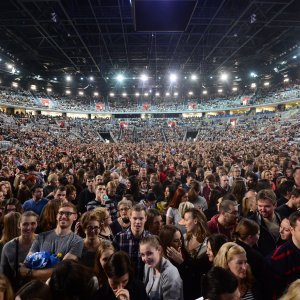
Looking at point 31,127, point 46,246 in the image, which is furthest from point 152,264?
point 31,127

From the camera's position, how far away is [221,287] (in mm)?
1898

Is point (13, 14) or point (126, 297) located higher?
point (13, 14)

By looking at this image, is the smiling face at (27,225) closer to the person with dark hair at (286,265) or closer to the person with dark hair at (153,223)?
the person with dark hair at (153,223)

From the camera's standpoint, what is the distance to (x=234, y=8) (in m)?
15.5

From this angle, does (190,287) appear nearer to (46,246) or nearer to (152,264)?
(152,264)

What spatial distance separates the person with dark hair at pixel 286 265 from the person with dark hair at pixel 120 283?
125 centimetres

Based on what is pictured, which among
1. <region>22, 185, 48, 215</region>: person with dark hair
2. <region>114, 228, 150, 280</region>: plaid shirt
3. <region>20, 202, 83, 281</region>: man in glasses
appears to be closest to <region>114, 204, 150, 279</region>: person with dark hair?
<region>114, 228, 150, 280</region>: plaid shirt

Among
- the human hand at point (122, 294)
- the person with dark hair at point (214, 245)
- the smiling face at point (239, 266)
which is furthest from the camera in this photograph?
the person with dark hair at point (214, 245)

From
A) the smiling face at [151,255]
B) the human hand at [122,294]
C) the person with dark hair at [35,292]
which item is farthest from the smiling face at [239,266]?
the person with dark hair at [35,292]

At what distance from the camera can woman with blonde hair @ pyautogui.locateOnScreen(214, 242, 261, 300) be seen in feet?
7.74

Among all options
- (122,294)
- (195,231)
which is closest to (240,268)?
(122,294)

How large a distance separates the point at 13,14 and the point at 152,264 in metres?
17.6

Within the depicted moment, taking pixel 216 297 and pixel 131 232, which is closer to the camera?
pixel 216 297

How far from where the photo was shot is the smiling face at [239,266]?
2348mm
